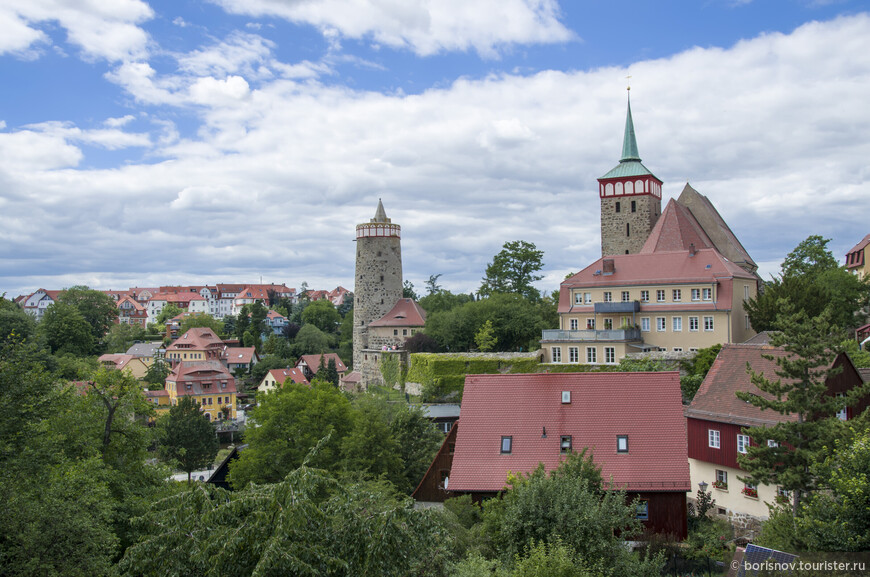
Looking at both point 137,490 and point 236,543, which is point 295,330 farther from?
point 236,543

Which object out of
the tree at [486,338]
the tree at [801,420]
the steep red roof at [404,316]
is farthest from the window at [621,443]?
the steep red roof at [404,316]

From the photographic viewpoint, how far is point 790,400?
55.9 feet

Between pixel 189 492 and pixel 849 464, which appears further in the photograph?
pixel 849 464

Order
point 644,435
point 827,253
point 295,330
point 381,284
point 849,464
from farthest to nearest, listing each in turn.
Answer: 1. point 295,330
2. point 381,284
3. point 827,253
4. point 644,435
5. point 849,464

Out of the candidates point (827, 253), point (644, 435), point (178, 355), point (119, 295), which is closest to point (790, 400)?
point (644, 435)

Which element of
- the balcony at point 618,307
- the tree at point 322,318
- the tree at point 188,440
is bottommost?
the tree at point 188,440

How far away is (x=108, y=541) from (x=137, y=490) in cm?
554

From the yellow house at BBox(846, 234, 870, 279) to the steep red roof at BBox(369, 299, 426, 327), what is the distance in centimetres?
3676

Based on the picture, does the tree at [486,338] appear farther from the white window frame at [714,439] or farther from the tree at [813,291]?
the white window frame at [714,439]

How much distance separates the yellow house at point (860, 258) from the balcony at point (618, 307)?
30964 millimetres

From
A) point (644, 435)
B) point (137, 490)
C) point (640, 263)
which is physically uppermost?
point (640, 263)

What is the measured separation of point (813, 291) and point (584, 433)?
19.5 metres

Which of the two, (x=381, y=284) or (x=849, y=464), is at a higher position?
(x=381, y=284)

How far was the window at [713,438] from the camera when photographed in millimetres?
21781
